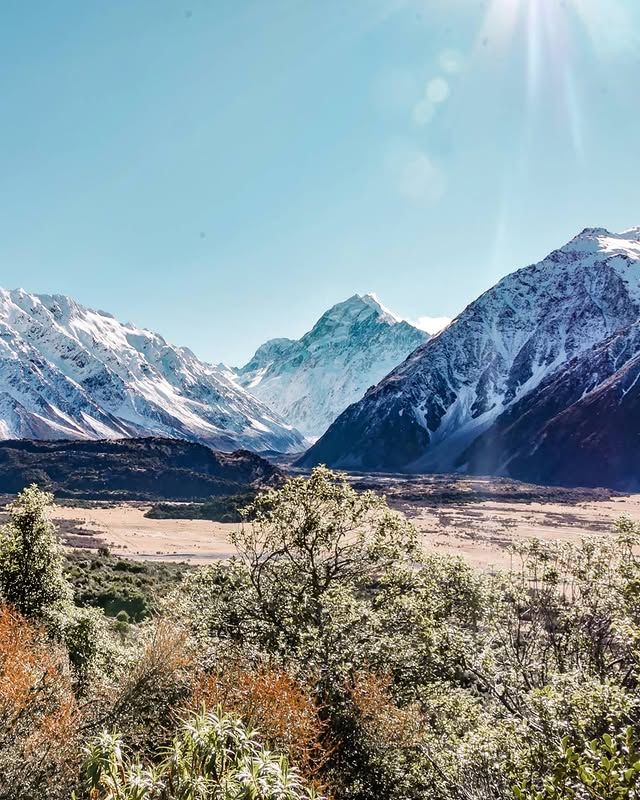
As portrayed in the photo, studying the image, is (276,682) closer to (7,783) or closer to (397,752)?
(397,752)

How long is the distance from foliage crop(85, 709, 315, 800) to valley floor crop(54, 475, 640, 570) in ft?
246

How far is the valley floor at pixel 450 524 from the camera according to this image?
106625 mm

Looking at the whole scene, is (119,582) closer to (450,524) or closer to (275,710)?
(275,710)

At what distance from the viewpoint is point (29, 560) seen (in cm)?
2686

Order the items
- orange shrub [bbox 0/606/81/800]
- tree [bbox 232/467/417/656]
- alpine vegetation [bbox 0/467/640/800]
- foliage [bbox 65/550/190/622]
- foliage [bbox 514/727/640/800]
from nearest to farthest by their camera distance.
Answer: foliage [bbox 514/727/640/800]
alpine vegetation [bbox 0/467/640/800]
orange shrub [bbox 0/606/81/800]
tree [bbox 232/467/417/656]
foliage [bbox 65/550/190/622]

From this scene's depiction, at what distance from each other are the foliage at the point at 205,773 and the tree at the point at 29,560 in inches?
717

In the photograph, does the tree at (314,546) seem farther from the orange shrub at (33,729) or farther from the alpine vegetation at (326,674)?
the orange shrub at (33,729)

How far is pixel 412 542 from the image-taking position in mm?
26469

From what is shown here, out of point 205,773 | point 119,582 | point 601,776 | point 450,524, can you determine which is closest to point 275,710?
point 205,773

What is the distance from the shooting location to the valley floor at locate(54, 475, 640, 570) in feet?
350

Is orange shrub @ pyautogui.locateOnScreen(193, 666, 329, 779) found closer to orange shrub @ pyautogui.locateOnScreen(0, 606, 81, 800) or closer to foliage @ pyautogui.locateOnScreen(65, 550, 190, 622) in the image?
orange shrub @ pyautogui.locateOnScreen(0, 606, 81, 800)

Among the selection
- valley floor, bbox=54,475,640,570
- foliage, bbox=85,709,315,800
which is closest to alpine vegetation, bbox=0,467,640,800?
foliage, bbox=85,709,315,800

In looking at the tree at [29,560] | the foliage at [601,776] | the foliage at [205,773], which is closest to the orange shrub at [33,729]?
the foliage at [205,773]

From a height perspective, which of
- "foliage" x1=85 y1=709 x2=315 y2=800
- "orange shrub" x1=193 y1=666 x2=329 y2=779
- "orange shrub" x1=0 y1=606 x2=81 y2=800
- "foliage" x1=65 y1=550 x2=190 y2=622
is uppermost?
"foliage" x1=85 y1=709 x2=315 y2=800
